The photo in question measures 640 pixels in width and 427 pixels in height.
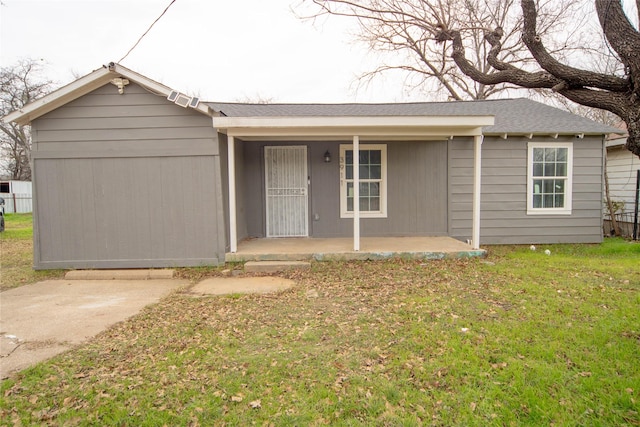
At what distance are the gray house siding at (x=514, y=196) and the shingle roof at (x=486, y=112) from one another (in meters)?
0.28

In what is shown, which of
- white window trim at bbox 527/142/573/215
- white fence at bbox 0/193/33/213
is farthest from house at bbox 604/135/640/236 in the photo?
white fence at bbox 0/193/33/213

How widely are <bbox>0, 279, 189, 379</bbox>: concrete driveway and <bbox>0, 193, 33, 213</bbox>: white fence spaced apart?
17.1 meters

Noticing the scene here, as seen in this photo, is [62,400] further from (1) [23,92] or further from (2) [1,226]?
(1) [23,92]

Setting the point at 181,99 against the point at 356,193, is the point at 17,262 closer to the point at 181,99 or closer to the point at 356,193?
the point at 181,99

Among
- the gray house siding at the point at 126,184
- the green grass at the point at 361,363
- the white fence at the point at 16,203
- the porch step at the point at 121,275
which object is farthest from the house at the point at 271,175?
the white fence at the point at 16,203

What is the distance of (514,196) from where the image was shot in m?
8.61

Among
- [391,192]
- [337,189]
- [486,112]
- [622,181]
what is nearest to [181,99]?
[337,189]

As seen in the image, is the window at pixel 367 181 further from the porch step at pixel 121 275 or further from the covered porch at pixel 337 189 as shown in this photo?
the porch step at pixel 121 275

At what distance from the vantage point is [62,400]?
2.62 metres

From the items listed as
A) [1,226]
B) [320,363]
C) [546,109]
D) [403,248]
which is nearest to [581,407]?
[320,363]

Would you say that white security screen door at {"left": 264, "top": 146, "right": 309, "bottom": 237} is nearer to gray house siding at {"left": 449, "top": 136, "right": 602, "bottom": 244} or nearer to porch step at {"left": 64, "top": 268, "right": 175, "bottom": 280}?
porch step at {"left": 64, "top": 268, "right": 175, "bottom": 280}

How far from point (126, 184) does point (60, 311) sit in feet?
8.63

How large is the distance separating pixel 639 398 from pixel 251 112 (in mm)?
8054

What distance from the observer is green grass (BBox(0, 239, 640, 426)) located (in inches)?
96.0
